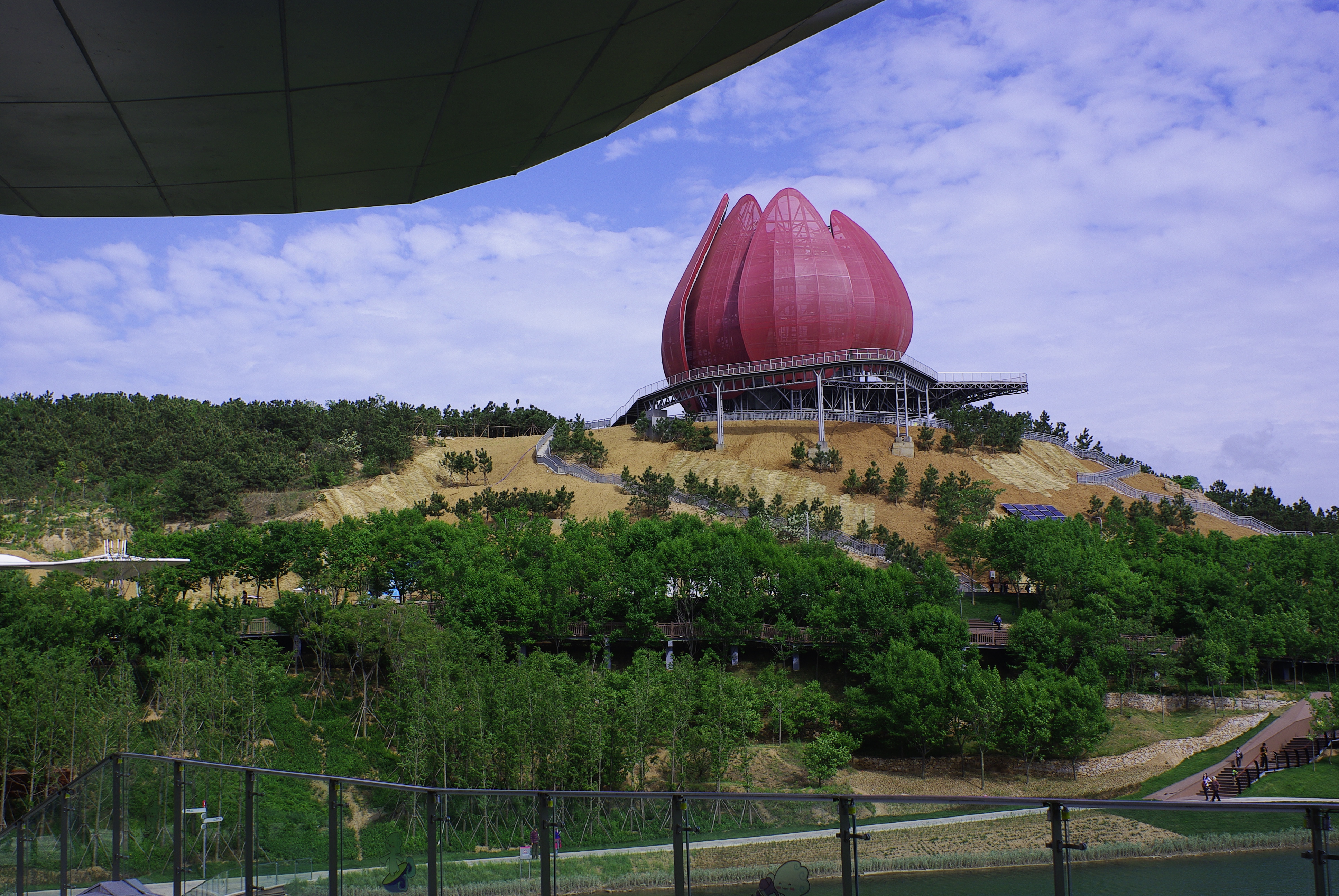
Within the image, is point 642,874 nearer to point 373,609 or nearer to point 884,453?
point 373,609

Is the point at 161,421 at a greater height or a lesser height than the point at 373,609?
greater

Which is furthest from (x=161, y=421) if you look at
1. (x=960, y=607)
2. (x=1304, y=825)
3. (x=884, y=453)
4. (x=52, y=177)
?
(x=1304, y=825)

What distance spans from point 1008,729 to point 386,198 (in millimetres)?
31195

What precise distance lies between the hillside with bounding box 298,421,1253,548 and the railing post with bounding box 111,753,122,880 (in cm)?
4835

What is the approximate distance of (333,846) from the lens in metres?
7.06

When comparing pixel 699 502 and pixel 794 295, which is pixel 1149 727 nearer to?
pixel 699 502

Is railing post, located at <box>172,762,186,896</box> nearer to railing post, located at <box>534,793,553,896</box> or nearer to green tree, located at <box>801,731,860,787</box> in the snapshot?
railing post, located at <box>534,793,553,896</box>

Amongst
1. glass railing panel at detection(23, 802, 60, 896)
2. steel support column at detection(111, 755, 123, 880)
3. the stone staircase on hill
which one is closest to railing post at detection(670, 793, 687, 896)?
steel support column at detection(111, 755, 123, 880)

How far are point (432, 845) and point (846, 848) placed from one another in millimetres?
2986

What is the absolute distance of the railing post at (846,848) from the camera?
5219 mm

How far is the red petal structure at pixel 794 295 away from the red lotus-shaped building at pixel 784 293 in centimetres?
6

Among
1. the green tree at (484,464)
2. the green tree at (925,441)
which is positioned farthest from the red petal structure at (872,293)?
the green tree at (484,464)

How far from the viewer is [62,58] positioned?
526cm

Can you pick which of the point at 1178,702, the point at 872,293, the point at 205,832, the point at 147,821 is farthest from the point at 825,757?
the point at 872,293
